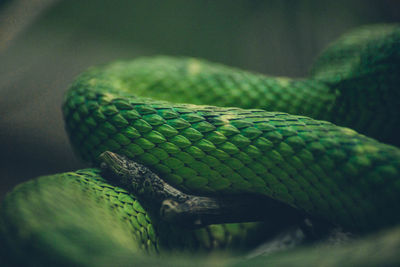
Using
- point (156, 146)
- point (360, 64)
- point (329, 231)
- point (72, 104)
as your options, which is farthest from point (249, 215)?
point (360, 64)

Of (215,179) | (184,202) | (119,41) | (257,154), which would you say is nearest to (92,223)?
(184,202)

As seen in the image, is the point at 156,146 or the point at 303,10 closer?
the point at 156,146

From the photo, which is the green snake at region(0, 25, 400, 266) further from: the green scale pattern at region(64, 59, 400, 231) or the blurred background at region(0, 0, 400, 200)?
the blurred background at region(0, 0, 400, 200)

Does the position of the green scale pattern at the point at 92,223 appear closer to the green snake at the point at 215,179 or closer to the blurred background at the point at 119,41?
the green snake at the point at 215,179

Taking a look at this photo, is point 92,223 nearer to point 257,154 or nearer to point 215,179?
point 215,179

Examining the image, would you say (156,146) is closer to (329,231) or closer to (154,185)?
(154,185)

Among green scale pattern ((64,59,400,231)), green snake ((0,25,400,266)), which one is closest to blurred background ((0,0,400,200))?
green snake ((0,25,400,266))

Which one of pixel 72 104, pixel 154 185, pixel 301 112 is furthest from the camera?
pixel 301 112
